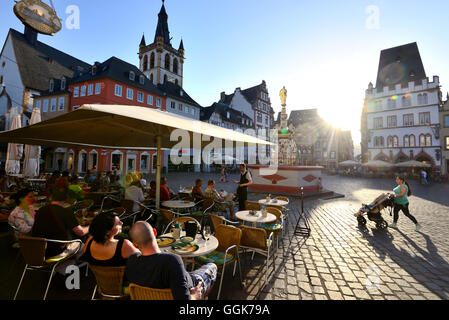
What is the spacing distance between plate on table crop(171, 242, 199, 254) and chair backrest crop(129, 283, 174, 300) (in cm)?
88

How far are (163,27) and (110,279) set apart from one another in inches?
2139

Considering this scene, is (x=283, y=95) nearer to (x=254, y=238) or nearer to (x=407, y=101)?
(x=254, y=238)

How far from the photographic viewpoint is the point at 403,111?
120ft

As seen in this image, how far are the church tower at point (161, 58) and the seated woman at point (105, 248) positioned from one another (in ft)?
148

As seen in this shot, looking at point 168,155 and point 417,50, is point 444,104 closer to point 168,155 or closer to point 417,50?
point 417,50

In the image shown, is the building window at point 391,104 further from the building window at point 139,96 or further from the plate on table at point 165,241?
the plate on table at point 165,241

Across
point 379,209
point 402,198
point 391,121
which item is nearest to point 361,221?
point 379,209

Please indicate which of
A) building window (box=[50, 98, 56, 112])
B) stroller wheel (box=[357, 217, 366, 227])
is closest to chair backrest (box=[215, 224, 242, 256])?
stroller wheel (box=[357, 217, 366, 227])

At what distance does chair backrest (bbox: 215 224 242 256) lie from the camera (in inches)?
137

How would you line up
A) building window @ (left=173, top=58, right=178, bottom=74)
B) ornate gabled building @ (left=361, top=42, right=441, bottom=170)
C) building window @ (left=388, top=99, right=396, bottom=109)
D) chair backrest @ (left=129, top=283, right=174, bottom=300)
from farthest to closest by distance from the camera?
1. building window @ (left=173, top=58, right=178, bottom=74)
2. building window @ (left=388, top=99, right=396, bottom=109)
3. ornate gabled building @ (left=361, top=42, right=441, bottom=170)
4. chair backrest @ (left=129, top=283, right=174, bottom=300)

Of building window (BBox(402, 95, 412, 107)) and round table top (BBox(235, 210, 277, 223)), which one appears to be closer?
round table top (BBox(235, 210, 277, 223))

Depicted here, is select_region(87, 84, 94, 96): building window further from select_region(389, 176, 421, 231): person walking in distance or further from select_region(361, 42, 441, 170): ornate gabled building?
select_region(361, 42, 441, 170): ornate gabled building

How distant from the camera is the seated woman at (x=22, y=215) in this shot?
3.65 metres
